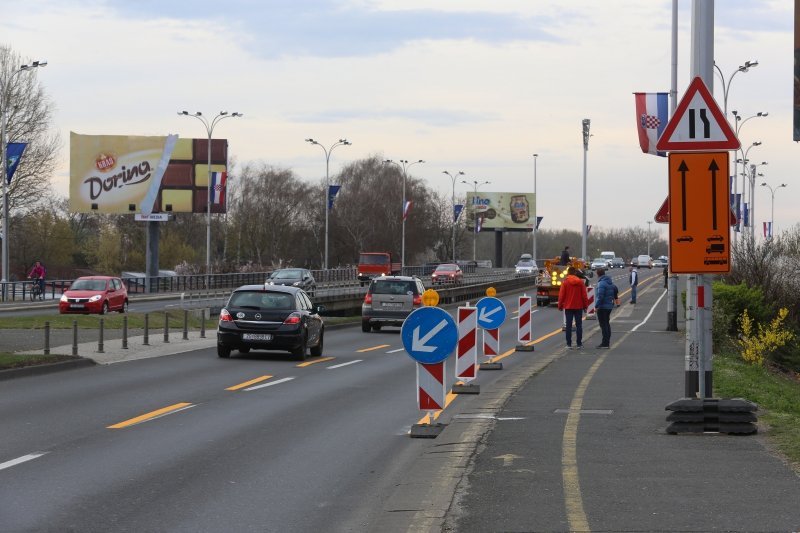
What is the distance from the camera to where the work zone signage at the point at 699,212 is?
10.9 metres

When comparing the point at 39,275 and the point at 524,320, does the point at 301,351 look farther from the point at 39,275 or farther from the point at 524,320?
the point at 39,275

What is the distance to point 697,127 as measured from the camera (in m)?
11.0

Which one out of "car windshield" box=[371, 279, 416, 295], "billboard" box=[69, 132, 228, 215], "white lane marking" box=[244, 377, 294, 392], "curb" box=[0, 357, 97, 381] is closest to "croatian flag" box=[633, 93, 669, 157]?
"car windshield" box=[371, 279, 416, 295]

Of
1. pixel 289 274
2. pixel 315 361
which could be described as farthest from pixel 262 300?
pixel 289 274

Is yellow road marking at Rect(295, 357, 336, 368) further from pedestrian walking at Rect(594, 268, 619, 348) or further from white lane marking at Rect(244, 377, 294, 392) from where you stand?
pedestrian walking at Rect(594, 268, 619, 348)

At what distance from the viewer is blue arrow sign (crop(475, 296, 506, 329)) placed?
20.9 metres

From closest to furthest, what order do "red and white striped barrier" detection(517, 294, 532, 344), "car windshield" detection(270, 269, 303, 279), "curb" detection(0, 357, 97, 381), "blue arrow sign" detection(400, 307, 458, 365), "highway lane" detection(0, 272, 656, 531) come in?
"highway lane" detection(0, 272, 656, 531) < "blue arrow sign" detection(400, 307, 458, 365) < "curb" detection(0, 357, 97, 381) < "red and white striped barrier" detection(517, 294, 532, 344) < "car windshield" detection(270, 269, 303, 279)

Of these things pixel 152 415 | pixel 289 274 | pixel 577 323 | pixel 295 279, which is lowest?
pixel 152 415

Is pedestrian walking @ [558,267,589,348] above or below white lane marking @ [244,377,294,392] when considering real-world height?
above

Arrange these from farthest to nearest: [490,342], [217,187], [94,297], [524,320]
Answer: [217,187], [94,297], [524,320], [490,342]

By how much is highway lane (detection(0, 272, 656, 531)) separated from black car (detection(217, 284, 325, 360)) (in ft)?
9.93

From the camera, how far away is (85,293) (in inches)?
1748

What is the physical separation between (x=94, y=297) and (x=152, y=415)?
101 ft

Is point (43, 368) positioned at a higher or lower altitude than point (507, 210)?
lower
